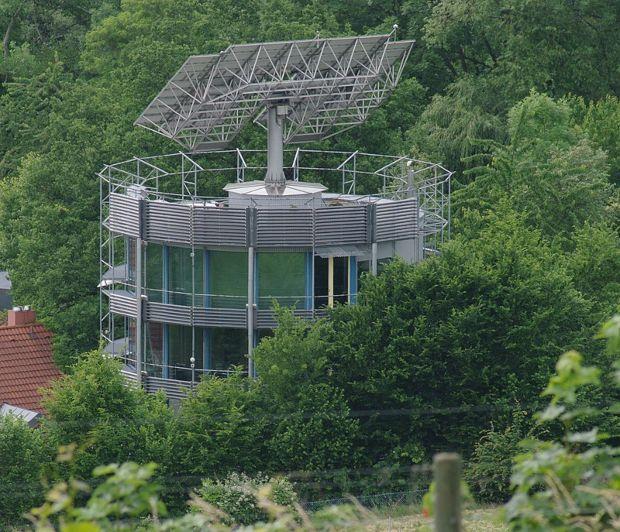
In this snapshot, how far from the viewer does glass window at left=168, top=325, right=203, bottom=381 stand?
48000 mm

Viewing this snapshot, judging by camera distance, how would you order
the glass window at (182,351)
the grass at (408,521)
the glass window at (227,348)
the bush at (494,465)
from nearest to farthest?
the grass at (408,521) < the bush at (494,465) < the glass window at (227,348) < the glass window at (182,351)

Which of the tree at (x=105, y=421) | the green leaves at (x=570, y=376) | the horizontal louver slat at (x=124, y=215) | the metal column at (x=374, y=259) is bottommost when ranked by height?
the tree at (x=105, y=421)

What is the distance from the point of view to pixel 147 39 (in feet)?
219

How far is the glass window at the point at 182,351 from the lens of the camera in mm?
48000

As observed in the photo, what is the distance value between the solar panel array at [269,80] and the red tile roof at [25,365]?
31.1 ft

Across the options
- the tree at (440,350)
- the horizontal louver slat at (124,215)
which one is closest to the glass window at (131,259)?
the horizontal louver slat at (124,215)

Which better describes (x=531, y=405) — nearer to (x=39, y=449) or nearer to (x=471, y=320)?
(x=471, y=320)

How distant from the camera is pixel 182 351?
48.4m

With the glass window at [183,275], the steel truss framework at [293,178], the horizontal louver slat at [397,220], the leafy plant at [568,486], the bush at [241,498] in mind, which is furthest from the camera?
the steel truss framework at [293,178]

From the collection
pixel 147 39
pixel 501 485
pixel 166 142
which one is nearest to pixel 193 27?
pixel 147 39

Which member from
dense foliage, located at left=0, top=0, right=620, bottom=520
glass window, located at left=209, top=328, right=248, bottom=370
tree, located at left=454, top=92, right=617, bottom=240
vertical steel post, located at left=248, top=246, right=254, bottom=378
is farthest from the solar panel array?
tree, located at left=454, top=92, right=617, bottom=240

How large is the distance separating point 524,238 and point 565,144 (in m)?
11.4

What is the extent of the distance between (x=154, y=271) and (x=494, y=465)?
13.1m

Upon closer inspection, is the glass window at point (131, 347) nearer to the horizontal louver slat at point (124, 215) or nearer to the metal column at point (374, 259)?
the horizontal louver slat at point (124, 215)
